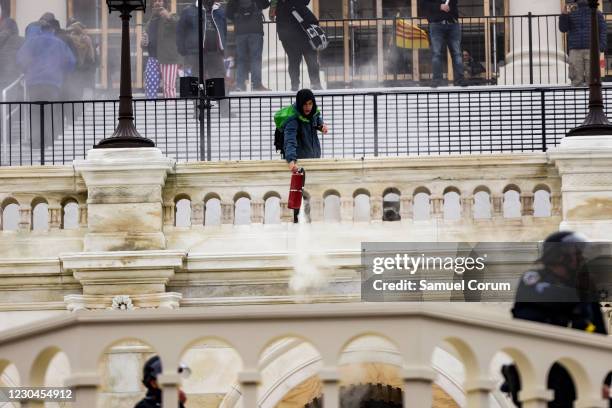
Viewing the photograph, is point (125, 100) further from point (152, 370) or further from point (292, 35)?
point (292, 35)

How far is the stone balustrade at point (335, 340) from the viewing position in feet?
42.8

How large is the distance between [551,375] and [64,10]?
22599 millimetres

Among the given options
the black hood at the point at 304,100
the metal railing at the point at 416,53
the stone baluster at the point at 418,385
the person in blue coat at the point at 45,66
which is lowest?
the stone baluster at the point at 418,385

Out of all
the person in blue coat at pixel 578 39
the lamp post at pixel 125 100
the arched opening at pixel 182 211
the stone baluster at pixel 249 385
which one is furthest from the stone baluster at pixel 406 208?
the stone baluster at pixel 249 385

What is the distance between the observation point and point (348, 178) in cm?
2114

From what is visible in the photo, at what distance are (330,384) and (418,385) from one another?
510 millimetres

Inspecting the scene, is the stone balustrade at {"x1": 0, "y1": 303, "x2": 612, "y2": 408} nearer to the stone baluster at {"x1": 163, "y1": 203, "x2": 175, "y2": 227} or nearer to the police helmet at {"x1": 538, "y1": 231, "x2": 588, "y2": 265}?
the police helmet at {"x1": 538, "y1": 231, "x2": 588, "y2": 265}

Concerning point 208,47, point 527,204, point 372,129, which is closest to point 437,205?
point 527,204

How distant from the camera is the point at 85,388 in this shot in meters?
13.4

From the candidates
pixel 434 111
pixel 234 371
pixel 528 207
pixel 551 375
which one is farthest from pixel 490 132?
pixel 551 375

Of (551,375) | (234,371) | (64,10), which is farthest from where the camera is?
(64,10)

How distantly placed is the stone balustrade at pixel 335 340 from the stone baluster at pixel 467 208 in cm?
770

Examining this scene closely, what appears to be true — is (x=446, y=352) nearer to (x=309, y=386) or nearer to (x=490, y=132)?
(x=309, y=386)

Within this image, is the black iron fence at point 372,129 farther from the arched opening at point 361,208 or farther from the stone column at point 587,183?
the stone column at point 587,183
